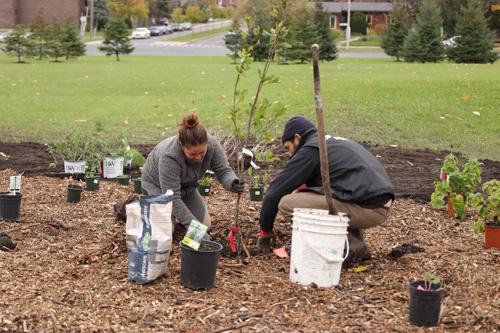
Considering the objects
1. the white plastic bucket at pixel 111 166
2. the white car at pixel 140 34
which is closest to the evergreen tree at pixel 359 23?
the white car at pixel 140 34

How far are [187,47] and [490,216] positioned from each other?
52.9 meters

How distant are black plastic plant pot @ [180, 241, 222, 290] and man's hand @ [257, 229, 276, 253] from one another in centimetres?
97

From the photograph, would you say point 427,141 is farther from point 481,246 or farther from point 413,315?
point 413,315

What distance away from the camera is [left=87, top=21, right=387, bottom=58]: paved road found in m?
48.1

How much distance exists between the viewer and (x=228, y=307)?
16.7 ft

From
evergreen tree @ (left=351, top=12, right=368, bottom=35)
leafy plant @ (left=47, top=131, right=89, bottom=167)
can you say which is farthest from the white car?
leafy plant @ (left=47, top=131, right=89, bottom=167)

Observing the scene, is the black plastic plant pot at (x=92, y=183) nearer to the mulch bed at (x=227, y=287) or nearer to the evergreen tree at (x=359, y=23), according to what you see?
the mulch bed at (x=227, y=287)

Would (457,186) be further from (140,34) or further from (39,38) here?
(140,34)

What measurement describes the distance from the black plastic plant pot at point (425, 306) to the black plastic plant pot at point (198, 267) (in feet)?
4.44

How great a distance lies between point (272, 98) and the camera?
18156 millimetres

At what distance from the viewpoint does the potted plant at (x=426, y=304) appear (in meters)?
4.69

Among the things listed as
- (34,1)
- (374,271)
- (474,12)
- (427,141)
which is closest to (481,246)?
(374,271)

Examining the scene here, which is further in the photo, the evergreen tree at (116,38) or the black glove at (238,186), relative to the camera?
the evergreen tree at (116,38)

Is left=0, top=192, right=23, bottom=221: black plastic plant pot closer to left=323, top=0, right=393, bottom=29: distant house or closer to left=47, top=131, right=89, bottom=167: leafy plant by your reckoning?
left=47, top=131, right=89, bottom=167: leafy plant
